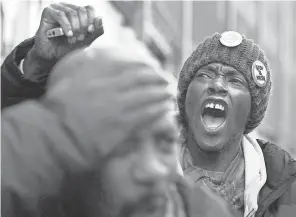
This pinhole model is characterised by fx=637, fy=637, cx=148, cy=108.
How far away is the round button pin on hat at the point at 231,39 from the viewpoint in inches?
76.0

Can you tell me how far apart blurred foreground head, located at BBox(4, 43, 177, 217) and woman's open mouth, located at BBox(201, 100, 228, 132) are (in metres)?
0.99

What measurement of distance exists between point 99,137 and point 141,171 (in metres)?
0.07

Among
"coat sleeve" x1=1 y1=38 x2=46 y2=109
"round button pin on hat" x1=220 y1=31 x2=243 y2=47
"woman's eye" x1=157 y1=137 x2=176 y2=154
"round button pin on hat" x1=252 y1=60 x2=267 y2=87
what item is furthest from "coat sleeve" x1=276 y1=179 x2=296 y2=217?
"woman's eye" x1=157 y1=137 x2=176 y2=154

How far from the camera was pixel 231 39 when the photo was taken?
195 cm

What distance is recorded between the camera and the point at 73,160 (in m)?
0.76

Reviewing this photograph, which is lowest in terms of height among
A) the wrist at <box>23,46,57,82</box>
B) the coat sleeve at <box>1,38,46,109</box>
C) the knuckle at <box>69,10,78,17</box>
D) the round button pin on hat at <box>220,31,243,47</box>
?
the round button pin on hat at <box>220,31,243,47</box>

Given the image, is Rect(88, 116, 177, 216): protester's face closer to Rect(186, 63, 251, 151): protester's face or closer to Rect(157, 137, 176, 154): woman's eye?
Rect(157, 137, 176, 154): woman's eye

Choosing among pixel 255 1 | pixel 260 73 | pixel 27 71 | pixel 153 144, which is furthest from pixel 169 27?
pixel 153 144

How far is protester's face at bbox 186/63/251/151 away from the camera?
180cm

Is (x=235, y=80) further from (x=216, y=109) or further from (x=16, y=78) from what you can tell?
(x=16, y=78)

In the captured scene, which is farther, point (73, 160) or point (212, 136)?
point (212, 136)

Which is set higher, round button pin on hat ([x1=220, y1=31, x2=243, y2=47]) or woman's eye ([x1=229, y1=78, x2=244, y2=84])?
round button pin on hat ([x1=220, y1=31, x2=243, y2=47])

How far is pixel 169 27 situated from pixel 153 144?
7.47 m

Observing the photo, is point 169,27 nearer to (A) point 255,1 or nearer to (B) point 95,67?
(A) point 255,1
